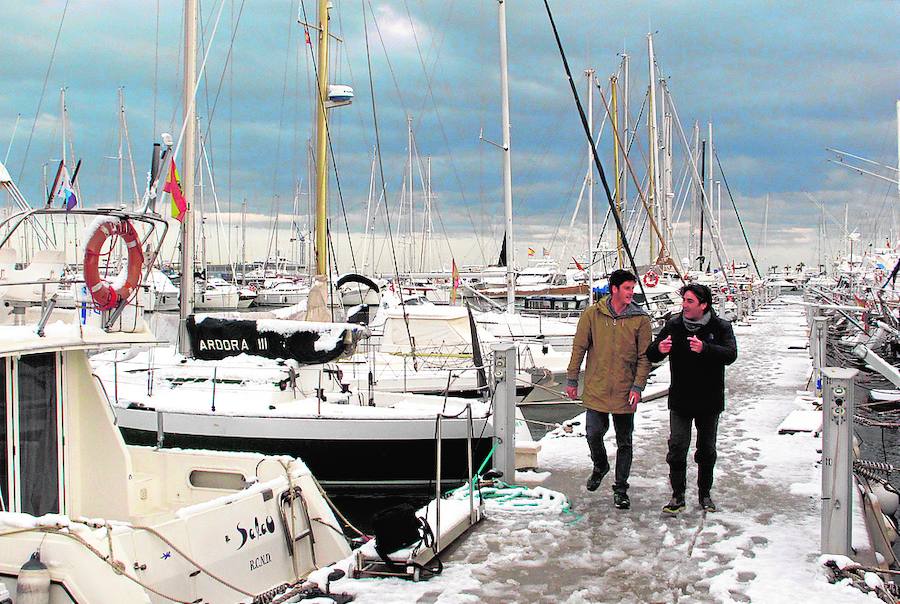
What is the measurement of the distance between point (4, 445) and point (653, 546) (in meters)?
4.76

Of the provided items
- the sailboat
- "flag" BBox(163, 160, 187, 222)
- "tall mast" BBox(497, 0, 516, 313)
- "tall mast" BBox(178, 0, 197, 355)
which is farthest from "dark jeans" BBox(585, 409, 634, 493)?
"tall mast" BBox(497, 0, 516, 313)

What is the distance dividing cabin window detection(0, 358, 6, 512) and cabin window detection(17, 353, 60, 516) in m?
0.13

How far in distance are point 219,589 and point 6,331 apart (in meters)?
2.55

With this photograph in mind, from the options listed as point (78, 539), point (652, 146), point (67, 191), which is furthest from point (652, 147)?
point (78, 539)

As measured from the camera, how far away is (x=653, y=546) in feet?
18.3

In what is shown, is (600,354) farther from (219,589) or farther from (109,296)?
(109,296)

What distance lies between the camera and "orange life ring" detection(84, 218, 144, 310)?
6465 mm

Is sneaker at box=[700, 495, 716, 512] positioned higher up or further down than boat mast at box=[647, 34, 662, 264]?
further down

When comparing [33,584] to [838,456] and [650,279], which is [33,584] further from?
[650,279]

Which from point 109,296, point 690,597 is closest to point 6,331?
point 109,296

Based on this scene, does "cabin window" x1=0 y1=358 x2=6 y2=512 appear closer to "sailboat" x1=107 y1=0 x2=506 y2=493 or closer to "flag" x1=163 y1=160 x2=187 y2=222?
"sailboat" x1=107 y1=0 x2=506 y2=493

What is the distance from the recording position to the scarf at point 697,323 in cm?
595

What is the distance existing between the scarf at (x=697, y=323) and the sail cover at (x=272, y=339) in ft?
20.7

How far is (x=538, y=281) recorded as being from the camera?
5428 centimetres
